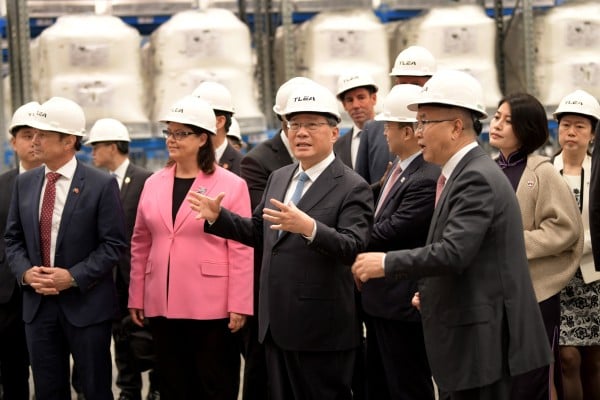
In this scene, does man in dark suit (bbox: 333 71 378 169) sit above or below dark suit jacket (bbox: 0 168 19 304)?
above

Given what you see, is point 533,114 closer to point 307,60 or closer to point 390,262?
point 390,262

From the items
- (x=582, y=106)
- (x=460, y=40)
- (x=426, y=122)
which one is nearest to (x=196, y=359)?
(x=426, y=122)

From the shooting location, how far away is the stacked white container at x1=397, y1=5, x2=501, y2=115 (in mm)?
7750

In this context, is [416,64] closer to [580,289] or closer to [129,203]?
[580,289]

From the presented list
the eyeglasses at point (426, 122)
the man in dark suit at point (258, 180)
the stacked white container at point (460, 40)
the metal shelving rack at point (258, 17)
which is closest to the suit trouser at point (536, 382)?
the eyeglasses at point (426, 122)

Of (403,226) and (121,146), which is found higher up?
(121,146)

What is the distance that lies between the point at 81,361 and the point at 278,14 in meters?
4.20

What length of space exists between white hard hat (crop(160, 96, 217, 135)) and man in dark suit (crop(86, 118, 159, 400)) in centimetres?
103

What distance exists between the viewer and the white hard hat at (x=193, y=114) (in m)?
4.85

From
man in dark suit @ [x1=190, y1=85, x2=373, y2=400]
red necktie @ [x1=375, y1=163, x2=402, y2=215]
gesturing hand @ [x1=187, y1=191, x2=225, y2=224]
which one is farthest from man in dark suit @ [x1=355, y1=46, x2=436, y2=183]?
gesturing hand @ [x1=187, y1=191, x2=225, y2=224]

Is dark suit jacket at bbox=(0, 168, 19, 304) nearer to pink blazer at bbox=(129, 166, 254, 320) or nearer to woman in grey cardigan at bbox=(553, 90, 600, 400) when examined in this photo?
pink blazer at bbox=(129, 166, 254, 320)

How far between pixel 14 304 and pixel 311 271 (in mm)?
1863

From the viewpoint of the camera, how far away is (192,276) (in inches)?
189

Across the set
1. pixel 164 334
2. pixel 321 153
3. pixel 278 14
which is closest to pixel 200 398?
pixel 164 334
